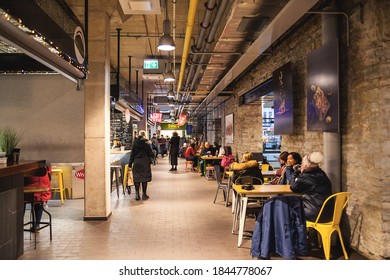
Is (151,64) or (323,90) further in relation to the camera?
(151,64)

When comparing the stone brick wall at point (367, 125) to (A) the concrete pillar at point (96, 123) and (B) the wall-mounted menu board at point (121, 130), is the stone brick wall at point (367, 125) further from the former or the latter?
(B) the wall-mounted menu board at point (121, 130)

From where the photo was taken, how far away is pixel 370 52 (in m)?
4.33

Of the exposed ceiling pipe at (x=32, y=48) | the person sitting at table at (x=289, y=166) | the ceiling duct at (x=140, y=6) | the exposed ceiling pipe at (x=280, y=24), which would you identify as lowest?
the person sitting at table at (x=289, y=166)

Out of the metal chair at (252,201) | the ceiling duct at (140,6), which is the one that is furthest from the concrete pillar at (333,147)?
the ceiling duct at (140,6)

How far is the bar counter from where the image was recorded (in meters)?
4.12

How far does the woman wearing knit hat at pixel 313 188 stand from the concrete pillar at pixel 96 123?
3520mm

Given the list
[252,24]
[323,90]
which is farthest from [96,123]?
[323,90]

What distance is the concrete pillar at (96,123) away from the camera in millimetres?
6555

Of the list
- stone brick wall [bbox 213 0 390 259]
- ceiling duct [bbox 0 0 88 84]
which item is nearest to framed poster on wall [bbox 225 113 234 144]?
stone brick wall [bbox 213 0 390 259]

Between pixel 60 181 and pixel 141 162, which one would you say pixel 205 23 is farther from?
pixel 60 181

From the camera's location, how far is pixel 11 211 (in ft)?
14.2

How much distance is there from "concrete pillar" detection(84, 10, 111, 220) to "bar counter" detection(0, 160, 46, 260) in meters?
1.85

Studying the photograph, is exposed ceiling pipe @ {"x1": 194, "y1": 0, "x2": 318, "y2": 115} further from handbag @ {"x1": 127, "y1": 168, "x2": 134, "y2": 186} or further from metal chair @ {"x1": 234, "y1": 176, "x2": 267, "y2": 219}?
handbag @ {"x1": 127, "y1": 168, "x2": 134, "y2": 186}

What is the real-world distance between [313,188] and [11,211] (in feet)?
12.0
